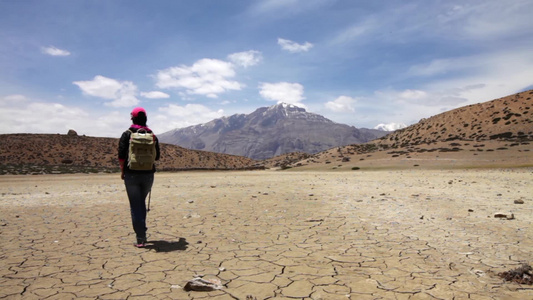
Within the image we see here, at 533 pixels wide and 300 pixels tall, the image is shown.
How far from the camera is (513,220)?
265 inches

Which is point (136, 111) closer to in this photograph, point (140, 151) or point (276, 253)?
point (140, 151)

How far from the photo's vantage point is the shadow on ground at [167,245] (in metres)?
5.28

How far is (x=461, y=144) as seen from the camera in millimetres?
36000

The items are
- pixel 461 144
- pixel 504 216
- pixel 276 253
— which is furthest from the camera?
pixel 461 144

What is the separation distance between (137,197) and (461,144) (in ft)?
130

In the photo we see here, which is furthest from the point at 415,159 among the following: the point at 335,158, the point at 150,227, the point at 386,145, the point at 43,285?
the point at 43,285

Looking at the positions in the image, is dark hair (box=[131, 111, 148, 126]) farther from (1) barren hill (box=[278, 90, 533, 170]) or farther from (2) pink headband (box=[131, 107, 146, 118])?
(1) barren hill (box=[278, 90, 533, 170])

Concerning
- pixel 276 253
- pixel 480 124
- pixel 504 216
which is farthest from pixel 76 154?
pixel 480 124

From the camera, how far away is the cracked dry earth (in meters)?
3.62

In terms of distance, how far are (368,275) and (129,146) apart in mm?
4323

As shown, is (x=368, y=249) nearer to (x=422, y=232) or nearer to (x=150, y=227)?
(x=422, y=232)

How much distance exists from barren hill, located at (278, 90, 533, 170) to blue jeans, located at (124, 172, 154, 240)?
2781 cm

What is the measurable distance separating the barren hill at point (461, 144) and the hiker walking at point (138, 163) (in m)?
27.8

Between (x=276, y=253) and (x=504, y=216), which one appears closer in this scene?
(x=276, y=253)
